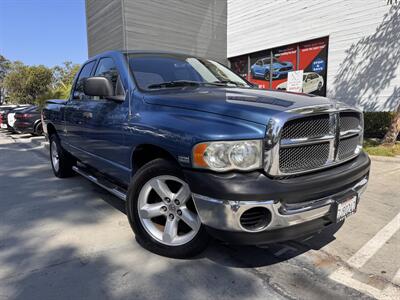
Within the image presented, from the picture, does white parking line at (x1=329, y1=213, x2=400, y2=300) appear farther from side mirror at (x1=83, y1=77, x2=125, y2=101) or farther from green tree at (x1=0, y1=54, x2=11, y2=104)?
green tree at (x1=0, y1=54, x2=11, y2=104)

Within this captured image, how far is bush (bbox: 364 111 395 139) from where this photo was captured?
9375mm

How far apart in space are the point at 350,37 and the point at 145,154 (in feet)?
32.4

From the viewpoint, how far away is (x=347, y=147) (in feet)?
10.1

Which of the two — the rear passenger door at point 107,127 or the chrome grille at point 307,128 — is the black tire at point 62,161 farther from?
the chrome grille at point 307,128

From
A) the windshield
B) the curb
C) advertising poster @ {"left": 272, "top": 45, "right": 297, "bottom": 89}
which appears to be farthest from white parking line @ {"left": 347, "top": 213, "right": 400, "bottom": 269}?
advertising poster @ {"left": 272, "top": 45, "right": 297, "bottom": 89}

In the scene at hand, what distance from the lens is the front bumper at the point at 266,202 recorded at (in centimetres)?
233

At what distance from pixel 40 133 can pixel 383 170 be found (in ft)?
44.0

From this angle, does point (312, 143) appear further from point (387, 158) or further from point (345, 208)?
point (387, 158)

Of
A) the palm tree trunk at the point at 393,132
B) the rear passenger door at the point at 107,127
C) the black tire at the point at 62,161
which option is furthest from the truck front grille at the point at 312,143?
the palm tree trunk at the point at 393,132

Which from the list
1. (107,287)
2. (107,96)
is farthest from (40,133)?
(107,287)

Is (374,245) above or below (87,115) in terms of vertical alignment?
below

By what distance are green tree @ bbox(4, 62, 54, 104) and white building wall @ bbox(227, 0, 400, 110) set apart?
46.8m

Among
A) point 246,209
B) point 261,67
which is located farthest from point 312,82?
point 246,209

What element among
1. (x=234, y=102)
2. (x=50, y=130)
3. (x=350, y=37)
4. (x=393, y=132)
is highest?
(x=350, y=37)
